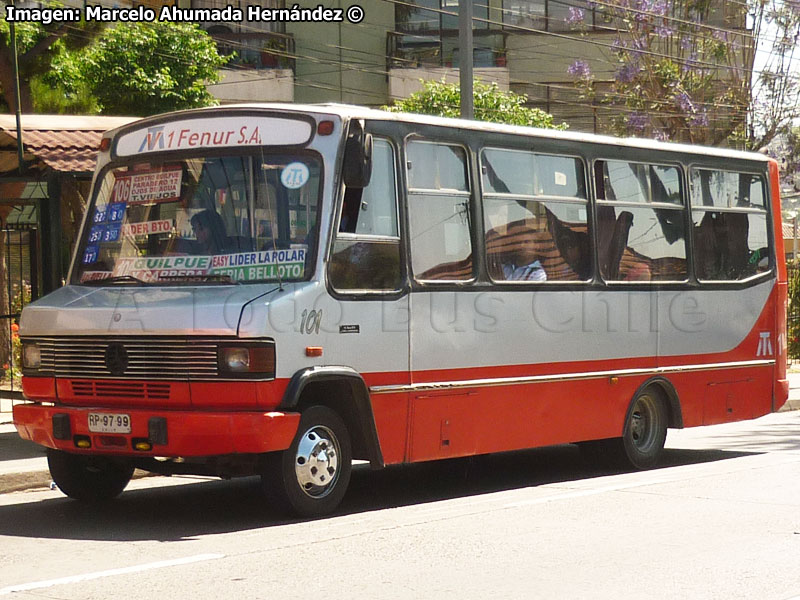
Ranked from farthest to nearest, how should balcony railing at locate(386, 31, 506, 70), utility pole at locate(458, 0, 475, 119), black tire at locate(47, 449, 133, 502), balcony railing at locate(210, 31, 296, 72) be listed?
balcony railing at locate(386, 31, 506, 70)
balcony railing at locate(210, 31, 296, 72)
utility pole at locate(458, 0, 475, 119)
black tire at locate(47, 449, 133, 502)

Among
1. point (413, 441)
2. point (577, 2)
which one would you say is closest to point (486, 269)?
point (413, 441)

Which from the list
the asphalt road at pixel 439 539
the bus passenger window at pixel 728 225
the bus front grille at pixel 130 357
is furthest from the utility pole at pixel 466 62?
the bus front grille at pixel 130 357

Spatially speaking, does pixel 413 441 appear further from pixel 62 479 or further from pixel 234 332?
pixel 62 479

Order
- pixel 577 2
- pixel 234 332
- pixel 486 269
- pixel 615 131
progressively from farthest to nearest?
pixel 577 2
pixel 615 131
pixel 486 269
pixel 234 332

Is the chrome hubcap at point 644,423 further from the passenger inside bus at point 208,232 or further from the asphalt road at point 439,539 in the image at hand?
the passenger inside bus at point 208,232

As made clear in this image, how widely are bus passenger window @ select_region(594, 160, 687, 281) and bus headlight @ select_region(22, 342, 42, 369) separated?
186 inches

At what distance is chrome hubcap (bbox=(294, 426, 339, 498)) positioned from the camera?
29.1 ft

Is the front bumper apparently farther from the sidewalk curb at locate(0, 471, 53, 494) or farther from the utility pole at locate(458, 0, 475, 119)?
the utility pole at locate(458, 0, 475, 119)

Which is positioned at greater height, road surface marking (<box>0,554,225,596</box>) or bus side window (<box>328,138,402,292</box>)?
bus side window (<box>328,138,402,292</box>)

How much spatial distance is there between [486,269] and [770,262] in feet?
14.6

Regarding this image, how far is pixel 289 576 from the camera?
6926mm

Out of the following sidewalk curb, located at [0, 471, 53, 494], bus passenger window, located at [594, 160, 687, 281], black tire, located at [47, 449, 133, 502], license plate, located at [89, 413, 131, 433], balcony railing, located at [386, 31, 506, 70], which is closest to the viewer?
license plate, located at [89, 413, 131, 433]

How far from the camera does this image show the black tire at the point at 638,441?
1180 cm

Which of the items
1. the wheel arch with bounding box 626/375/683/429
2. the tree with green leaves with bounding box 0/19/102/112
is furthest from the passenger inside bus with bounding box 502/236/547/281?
the tree with green leaves with bounding box 0/19/102/112
